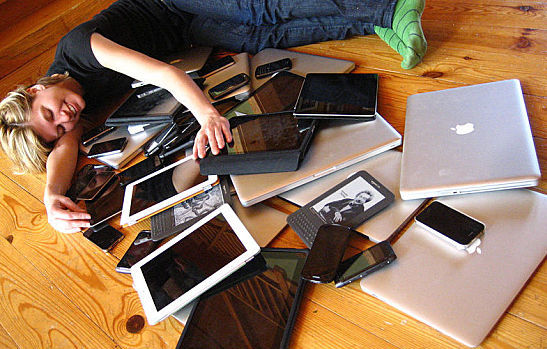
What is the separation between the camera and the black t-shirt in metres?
A: 1.37

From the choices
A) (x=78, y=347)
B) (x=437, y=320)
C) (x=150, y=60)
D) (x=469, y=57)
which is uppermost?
(x=150, y=60)

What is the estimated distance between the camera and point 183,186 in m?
1.03

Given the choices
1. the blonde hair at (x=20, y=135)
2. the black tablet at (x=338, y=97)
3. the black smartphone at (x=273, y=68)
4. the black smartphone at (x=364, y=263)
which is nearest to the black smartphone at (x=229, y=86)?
the black smartphone at (x=273, y=68)

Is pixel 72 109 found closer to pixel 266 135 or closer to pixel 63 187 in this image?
pixel 63 187

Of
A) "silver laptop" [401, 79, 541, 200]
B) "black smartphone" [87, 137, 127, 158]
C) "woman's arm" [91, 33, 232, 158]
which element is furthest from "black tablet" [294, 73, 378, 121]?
"black smartphone" [87, 137, 127, 158]

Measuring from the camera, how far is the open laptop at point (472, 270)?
671mm

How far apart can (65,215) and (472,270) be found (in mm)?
991

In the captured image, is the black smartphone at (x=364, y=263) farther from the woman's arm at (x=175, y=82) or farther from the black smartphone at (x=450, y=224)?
the woman's arm at (x=175, y=82)

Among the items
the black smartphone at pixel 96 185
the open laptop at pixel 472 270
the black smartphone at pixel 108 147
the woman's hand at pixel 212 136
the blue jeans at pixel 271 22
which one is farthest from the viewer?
the blue jeans at pixel 271 22

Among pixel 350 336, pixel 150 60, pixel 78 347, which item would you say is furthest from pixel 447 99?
pixel 78 347

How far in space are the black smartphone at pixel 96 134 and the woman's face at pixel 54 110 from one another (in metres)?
0.07

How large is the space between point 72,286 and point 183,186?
35 centimetres

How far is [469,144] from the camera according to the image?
0.86 metres

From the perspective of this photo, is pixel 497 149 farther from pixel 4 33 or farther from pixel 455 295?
pixel 4 33
